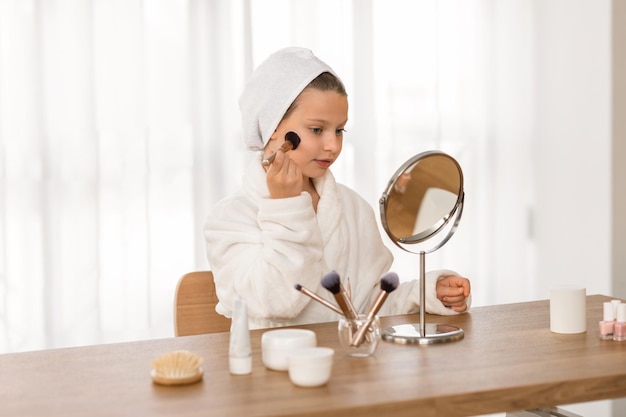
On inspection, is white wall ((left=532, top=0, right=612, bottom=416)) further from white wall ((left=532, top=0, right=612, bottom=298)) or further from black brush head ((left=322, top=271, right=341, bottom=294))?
black brush head ((left=322, top=271, right=341, bottom=294))

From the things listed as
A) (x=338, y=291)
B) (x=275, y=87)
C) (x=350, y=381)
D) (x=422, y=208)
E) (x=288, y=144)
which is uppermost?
(x=275, y=87)

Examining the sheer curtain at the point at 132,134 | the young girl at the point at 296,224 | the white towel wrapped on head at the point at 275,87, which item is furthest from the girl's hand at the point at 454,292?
the sheer curtain at the point at 132,134

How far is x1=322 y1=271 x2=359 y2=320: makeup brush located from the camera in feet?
4.94

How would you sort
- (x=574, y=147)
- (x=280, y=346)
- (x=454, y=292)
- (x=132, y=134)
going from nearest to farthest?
1. (x=280, y=346)
2. (x=454, y=292)
3. (x=132, y=134)
4. (x=574, y=147)

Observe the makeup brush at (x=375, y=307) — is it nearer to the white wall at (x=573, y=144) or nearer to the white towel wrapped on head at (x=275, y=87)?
the white towel wrapped on head at (x=275, y=87)

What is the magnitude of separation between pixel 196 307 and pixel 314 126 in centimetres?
49

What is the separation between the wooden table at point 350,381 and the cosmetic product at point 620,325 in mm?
18

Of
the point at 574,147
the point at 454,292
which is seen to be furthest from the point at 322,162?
the point at 574,147

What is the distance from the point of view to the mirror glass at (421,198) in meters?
1.64

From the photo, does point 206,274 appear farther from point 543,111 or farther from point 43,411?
point 543,111

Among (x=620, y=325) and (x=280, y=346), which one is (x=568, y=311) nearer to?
(x=620, y=325)

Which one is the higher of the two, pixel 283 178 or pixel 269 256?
pixel 283 178

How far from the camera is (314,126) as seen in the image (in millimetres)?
1930

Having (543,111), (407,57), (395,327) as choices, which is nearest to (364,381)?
(395,327)
